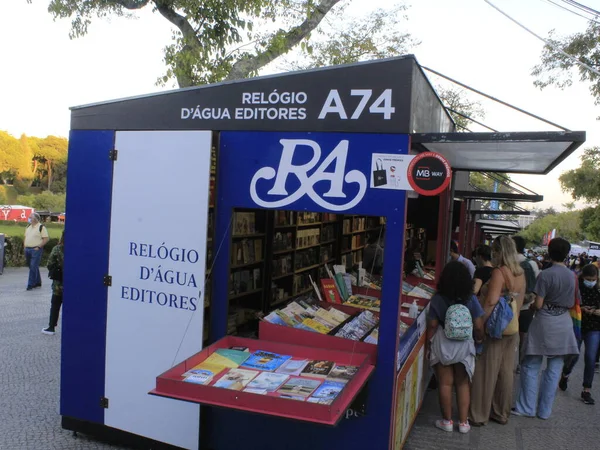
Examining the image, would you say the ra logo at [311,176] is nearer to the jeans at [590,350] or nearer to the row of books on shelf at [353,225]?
the jeans at [590,350]

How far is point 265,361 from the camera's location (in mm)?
3570

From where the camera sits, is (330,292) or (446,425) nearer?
(446,425)

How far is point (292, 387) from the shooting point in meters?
3.10

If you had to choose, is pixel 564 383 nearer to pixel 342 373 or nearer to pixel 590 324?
pixel 590 324

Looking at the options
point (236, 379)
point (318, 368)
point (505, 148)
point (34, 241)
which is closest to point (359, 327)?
point (318, 368)

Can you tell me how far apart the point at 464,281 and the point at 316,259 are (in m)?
4.21

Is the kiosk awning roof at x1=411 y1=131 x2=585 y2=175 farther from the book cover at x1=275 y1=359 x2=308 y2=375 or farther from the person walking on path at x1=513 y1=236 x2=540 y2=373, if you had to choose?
the book cover at x1=275 y1=359 x2=308 y2=375

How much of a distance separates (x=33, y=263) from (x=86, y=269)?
8.26 metres

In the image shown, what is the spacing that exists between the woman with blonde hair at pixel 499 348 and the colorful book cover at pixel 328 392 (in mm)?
2141

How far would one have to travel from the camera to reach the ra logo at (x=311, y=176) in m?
3.60

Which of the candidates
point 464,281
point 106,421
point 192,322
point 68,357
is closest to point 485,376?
point 464,281

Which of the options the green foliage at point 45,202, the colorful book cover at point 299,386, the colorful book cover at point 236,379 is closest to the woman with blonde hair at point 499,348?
the colorful book cover at point 299,386

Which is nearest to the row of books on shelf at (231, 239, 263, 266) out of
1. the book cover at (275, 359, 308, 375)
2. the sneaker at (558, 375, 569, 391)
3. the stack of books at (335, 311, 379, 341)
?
the stack of books at (335, 311, 379, 341)

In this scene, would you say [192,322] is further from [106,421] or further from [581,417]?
[581,417]
